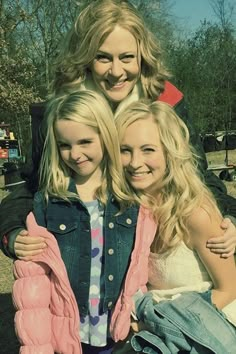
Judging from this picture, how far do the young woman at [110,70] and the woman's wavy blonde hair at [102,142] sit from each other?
0.47ft

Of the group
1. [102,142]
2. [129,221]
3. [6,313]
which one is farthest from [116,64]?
[6,313]

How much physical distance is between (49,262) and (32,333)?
284mm

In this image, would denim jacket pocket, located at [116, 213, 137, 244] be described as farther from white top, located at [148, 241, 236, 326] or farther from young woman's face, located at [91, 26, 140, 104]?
young woman's face, located at [91, 26, 140, 104]

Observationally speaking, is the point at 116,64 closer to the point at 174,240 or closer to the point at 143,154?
the point at 143,154

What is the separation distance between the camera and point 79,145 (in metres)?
2.07

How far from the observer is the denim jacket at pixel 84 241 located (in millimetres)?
2111

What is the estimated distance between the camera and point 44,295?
2.07 meters

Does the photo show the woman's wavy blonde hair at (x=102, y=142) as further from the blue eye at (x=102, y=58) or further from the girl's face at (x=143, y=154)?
the blue eye at (x=102, y=58)

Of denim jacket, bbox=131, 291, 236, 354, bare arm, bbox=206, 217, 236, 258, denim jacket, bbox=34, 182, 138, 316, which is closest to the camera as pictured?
denim jacket, bbox=131, 291, 236, 354

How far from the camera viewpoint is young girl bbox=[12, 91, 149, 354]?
2.07 metres

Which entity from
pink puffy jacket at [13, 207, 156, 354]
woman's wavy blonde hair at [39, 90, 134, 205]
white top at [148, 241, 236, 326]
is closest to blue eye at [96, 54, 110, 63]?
woman's wavy blonde hair at [39, 90, 134, 205]

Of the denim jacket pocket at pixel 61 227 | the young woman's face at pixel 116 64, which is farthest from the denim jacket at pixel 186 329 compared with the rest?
the young woman's face at pixel 116 64

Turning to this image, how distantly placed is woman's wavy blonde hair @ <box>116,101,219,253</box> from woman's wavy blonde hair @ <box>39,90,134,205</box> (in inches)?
2.7

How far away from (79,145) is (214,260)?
691 mm
